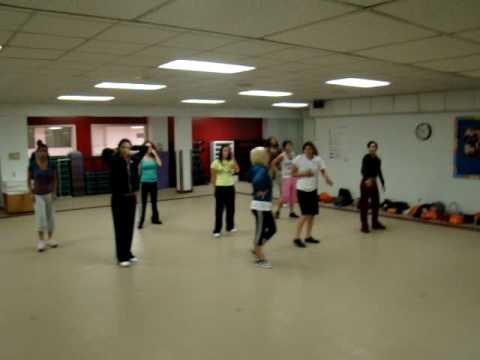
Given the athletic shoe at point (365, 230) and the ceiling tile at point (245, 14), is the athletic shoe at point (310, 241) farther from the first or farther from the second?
the ceiling tile at point (245, 14)

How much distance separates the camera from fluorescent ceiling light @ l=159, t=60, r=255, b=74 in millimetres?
4270

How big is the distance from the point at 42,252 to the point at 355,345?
14.3 ft

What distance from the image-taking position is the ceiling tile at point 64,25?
252 cm

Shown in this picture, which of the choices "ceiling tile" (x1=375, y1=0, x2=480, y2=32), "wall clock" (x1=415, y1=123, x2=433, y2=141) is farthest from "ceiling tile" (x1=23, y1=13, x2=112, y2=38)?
"wall clock" (x1=415, y1=123, x2=433, y2=141)

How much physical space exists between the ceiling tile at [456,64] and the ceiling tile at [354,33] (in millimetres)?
1293

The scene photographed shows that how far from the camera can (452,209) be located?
7.38 m

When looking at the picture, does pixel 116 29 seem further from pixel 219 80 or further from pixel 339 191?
pixel 339 191

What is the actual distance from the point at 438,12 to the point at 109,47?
96.6 inches

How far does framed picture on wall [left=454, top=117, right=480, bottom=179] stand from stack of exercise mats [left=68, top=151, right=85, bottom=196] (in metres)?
9.09

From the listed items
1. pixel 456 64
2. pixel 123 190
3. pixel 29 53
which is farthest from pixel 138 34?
pixel 456 64

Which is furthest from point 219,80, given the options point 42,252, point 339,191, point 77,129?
point 77,129

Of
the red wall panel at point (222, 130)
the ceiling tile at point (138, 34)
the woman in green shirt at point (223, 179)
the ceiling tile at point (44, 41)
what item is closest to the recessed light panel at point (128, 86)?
the woman in green shirt at point (223, 179)

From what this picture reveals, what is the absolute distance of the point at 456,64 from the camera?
445 centimetres

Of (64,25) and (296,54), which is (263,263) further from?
(64,25)
